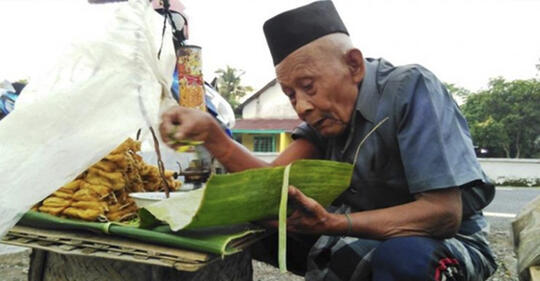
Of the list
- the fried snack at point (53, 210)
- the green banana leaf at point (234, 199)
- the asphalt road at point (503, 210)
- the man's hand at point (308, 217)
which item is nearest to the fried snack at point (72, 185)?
the fried snack at point (53, 210)

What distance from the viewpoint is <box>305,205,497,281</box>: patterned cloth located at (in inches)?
50.4

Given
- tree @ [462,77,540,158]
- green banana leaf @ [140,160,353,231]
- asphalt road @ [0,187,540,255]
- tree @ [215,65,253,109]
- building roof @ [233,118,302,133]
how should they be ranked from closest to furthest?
green banana leaf @ [140,160,353,231] → asphalt road @ [0,187,540,255] → building roof @ [233,118,302,133] → tree @ [462,77,540,158] → tree @ [215,65,253,109]

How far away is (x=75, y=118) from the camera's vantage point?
1.43 metres

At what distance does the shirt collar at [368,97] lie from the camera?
1603 millimetres

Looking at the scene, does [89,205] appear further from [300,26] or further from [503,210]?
[503,210]

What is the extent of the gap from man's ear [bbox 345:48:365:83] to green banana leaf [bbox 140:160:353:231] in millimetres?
481

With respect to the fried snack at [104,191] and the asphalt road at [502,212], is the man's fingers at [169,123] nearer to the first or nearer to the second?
the fried snack at [104,191]

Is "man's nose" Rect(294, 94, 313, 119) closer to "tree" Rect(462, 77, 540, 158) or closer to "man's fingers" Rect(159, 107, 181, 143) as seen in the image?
"man's fingers" Rect(159, 107, 181, 143)

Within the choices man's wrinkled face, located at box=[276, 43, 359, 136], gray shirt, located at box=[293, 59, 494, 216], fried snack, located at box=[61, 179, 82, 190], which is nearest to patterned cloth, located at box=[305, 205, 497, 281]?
gray shirt, located at box=[293, 59, 494, 216]

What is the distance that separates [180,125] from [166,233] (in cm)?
47

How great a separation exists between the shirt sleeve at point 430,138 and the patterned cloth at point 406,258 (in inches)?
8.2

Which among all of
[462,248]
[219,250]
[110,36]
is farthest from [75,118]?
[462,248]

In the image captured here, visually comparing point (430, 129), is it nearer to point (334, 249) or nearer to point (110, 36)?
point (334, 249)

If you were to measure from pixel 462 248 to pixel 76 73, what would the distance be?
60.9 inches
